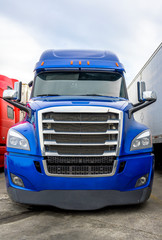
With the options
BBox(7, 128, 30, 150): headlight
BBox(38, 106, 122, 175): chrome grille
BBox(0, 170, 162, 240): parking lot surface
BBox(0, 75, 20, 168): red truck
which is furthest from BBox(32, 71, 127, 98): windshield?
BBox(0, 75, 20, 168): red truck

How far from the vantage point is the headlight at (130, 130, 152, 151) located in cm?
464

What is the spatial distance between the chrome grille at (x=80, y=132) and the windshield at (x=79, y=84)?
48.4 inches

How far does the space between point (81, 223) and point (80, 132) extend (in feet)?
4.35

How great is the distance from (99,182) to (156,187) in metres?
3.19

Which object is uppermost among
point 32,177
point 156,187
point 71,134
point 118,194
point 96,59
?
point 96,59

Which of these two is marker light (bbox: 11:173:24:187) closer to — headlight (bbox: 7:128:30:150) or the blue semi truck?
the blue semi truck

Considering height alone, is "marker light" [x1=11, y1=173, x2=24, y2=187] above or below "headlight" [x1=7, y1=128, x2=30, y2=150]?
below

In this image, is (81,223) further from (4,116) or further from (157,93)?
(4,116)

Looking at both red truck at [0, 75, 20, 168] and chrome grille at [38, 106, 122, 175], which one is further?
red truck at [0, 75, 20, 168]

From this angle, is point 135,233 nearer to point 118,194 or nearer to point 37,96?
point 118,194

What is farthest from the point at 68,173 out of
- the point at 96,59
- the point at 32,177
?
the point at 96,59

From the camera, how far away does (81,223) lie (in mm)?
4023

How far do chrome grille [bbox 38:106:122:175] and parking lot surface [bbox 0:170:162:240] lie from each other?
799 mm

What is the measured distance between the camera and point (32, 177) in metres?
4.42
